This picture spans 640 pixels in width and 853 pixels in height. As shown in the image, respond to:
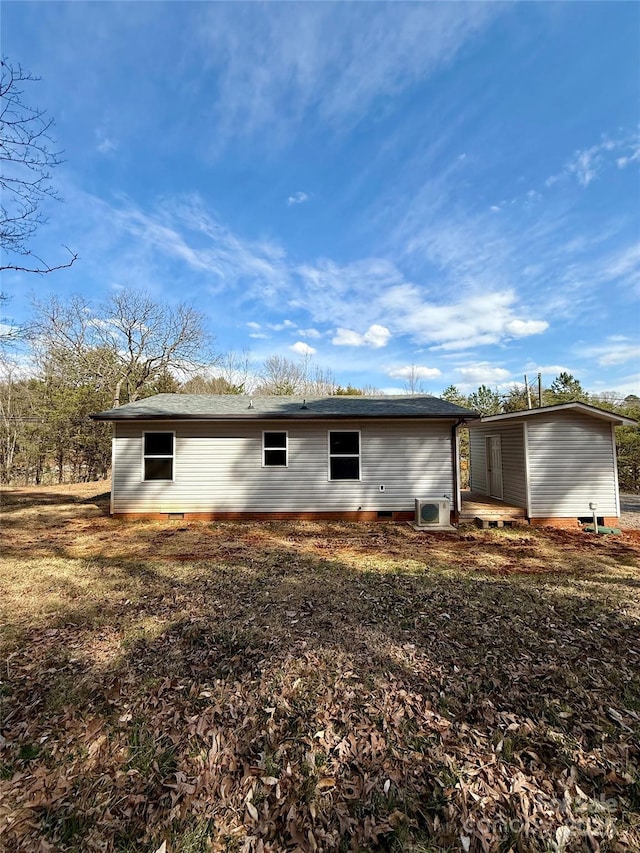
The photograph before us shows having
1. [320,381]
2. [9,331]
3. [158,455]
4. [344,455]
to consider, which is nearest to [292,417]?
[344,455]

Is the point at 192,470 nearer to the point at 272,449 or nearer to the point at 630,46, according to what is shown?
the point at 272,449

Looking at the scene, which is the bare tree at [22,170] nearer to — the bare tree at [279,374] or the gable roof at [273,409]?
the gable roof at [273,409]

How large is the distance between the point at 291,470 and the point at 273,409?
5.87 feet

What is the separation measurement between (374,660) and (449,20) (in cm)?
1071

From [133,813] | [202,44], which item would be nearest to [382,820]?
[133,813]

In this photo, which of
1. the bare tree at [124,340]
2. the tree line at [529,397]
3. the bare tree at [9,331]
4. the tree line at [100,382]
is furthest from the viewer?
the tree line at [529,397]

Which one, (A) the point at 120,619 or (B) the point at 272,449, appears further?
(B) the point at 272,449

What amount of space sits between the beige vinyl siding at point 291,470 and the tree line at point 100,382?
28.6ft

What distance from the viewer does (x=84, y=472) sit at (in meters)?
16.8

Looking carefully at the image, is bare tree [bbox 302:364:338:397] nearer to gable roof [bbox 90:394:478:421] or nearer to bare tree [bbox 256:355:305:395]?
bare tree [bbox 256:355:305:395]

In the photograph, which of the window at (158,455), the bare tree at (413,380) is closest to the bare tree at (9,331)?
the window at (158,455)

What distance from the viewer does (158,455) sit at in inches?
Answer: 357

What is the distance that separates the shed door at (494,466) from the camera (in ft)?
33.4

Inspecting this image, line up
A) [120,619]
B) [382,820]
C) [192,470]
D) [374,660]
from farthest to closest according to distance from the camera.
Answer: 1. [192,470]
2. [120,619]
3. [374,660]
4. [382,820]
